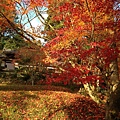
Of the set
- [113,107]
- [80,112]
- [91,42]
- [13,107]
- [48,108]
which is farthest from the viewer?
[13,107]

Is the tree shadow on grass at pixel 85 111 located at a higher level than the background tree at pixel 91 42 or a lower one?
lower

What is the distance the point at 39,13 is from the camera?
12.6 m

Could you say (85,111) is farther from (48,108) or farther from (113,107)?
(113,107)

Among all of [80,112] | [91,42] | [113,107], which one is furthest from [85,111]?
[91,42]

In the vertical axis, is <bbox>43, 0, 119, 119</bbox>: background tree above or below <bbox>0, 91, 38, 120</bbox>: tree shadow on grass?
above

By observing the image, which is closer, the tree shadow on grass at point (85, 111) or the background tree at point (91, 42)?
the background tree at point (91, 42)

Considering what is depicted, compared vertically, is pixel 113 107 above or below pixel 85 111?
above

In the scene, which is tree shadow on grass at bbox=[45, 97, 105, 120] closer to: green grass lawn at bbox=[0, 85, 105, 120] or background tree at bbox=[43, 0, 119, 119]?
green grass lawn at bbox=[0, 85, 105, 120]

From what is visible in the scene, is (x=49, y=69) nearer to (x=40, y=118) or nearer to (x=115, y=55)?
(x=40, y=118)

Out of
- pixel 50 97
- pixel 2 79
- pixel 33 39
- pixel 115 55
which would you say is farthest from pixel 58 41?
pixel 2 79

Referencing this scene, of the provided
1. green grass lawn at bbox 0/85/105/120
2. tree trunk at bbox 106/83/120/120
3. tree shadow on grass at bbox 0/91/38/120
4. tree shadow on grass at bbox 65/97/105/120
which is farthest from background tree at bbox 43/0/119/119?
tree shadow on grass at bbox 0/91/38/120

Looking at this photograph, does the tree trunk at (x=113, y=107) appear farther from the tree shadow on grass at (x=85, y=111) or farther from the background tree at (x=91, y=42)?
the tree shadow on grass at (x=85, y=111)

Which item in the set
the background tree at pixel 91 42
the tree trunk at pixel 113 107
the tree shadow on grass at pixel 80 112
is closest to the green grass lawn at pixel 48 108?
the tree shadow on grass at pixel 80 112

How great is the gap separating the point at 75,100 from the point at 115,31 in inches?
144
